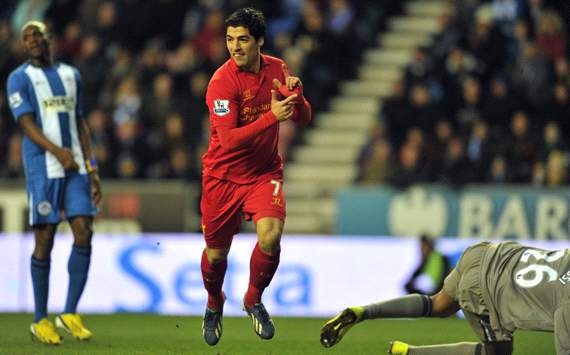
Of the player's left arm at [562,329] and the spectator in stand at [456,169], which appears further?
the spectator in stand at [456,169]

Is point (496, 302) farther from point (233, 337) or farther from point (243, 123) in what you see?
point (233, 337)

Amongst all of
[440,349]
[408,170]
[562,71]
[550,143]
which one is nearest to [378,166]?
[408,170]

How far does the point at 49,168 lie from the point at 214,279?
174 centimetres

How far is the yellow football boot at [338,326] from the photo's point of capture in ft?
25.5

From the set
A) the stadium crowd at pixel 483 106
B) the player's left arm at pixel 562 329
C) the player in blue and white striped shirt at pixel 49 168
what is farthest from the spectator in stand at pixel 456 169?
the player's left arm at pixel 562 329

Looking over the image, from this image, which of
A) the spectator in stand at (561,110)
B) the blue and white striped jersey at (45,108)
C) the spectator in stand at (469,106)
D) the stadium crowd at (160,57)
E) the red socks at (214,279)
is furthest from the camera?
the stadium crowd at (160,57)

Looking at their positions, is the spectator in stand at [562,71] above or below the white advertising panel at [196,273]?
above

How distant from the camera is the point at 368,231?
15.6 m

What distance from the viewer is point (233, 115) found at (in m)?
8.28

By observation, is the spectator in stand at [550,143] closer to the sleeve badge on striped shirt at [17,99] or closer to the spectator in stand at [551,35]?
the spectator in stand at [551,35]

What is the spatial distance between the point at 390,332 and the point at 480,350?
3.45m

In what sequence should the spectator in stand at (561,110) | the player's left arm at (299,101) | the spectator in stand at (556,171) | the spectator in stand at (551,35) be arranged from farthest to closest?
the spectator in stand at (551,35) < the spectator in stand at (561,110) < the spectator in stand at (556,171) < the player's left arm at (299,101)

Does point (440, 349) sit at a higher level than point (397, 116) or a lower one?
lower

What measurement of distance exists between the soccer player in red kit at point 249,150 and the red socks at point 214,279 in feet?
0.13
